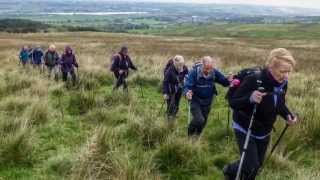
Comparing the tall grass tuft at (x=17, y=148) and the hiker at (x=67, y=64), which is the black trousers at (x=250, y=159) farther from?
the hiker at (x=67, y=64)

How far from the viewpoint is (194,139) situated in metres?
9.33

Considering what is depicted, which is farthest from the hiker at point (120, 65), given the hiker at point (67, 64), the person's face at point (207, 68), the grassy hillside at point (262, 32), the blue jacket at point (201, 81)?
the grassy hillside at point (262, 32)

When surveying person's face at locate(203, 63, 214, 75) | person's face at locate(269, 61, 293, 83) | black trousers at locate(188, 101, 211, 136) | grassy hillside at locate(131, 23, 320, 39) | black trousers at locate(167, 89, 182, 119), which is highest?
person's face at locate(269, 61, 293, 83)

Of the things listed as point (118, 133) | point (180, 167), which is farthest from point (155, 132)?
point (180, 167)

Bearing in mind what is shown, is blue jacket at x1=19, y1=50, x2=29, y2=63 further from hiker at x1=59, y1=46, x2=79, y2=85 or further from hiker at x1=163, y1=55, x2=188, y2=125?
hiker at x1=163, y1=55, x2=188, y2=125

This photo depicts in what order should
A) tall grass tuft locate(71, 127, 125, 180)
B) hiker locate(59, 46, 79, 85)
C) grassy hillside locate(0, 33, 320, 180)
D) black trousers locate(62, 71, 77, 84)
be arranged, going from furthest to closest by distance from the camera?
hiker locate(59, 46, 79, 85) → black trousers locate(62, 71, 77, 84) → grassy hillside locate(0, 33, 320, 180) → tall grass tuft locate(71, 127, 125, 180)

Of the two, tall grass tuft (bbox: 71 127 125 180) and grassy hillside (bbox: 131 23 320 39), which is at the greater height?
tall grass tuft (bbox: 71 127 125 180)

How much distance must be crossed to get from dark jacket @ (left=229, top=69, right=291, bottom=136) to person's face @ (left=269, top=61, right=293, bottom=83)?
6 cm

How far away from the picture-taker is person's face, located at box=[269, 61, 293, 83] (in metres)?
6.09

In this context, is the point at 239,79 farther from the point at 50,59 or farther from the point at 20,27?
the point at 20,27

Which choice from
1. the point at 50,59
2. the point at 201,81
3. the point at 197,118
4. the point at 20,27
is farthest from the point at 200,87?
the point at 20,27

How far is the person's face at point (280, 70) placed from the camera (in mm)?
6086

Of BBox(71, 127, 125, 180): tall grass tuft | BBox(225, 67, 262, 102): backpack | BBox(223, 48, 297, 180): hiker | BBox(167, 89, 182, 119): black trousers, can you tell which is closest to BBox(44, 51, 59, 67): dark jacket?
BBox(167, 89, 182, 119): black trousers

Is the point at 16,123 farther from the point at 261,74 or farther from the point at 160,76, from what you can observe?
the point at 160,76
